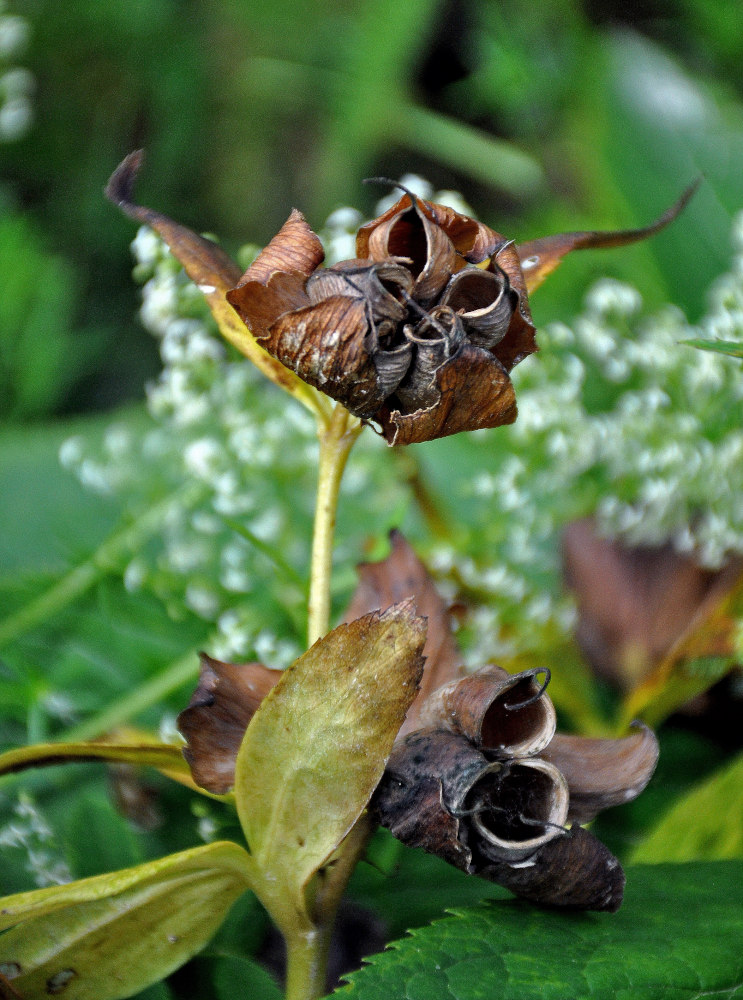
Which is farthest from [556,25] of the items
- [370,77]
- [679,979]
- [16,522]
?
[679,979]

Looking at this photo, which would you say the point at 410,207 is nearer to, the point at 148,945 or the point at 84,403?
the point at 148,945

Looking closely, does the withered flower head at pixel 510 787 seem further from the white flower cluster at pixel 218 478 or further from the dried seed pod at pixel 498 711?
the white flower cluster at pixel 218 478

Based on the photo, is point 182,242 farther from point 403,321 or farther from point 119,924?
point 119,924

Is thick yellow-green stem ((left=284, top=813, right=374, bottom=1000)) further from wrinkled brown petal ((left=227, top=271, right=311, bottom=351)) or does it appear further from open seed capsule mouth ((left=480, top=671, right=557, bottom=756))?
wrinkled brown petal ((left=227, top=271, right=311, bottom=351))

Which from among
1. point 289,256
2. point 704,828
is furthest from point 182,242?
point 704,828

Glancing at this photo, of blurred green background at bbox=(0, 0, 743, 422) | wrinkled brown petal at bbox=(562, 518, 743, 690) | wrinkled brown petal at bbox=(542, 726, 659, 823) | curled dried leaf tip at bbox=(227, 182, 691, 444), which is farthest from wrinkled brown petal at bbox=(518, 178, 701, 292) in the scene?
blurred green background at bbox=(0, 0, 743, 422)
